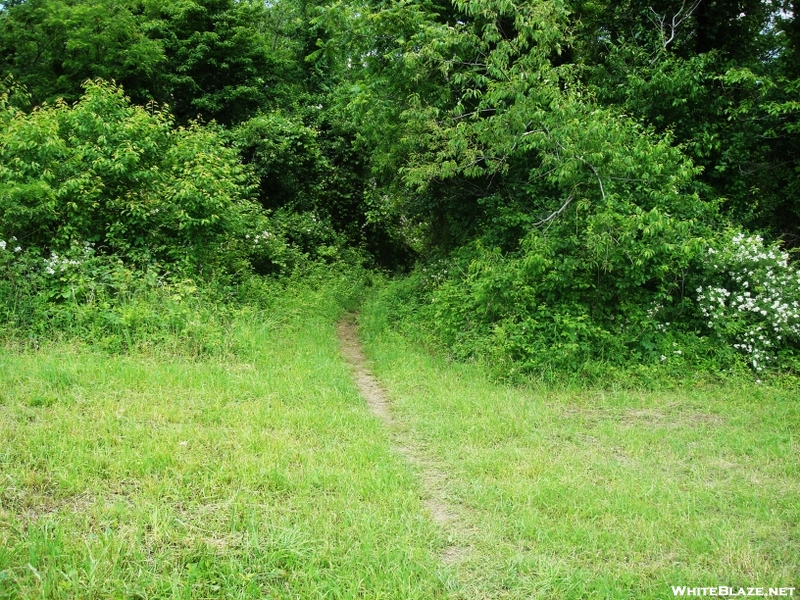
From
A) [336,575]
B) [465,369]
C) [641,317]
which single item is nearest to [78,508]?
[336,575]

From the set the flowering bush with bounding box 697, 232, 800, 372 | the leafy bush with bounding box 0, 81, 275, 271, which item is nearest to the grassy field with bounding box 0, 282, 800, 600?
the flowering bush with bounding box 697, 232, 800, 372

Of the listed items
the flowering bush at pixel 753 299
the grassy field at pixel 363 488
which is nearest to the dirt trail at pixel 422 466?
the grassy field at pixel 363 488

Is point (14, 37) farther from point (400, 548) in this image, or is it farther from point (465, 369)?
point (400, 548)

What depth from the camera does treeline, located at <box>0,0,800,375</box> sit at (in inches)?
297

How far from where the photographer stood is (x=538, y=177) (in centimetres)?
953

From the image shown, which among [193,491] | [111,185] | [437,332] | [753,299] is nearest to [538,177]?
[437,332]

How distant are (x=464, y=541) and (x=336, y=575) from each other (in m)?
0.87

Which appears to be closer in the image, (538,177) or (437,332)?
(437,332)

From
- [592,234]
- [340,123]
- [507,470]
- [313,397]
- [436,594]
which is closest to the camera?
[436,594]

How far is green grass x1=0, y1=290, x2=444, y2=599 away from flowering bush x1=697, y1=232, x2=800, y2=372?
17.6ft

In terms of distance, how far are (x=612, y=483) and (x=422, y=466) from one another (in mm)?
1502

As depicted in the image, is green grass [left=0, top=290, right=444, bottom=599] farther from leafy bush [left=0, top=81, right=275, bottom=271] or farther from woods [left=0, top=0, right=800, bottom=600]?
leafy bush [left=0, top=81, right=275, bottom=271]

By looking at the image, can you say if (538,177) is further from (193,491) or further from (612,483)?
(193,491)

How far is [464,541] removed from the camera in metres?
3.48
